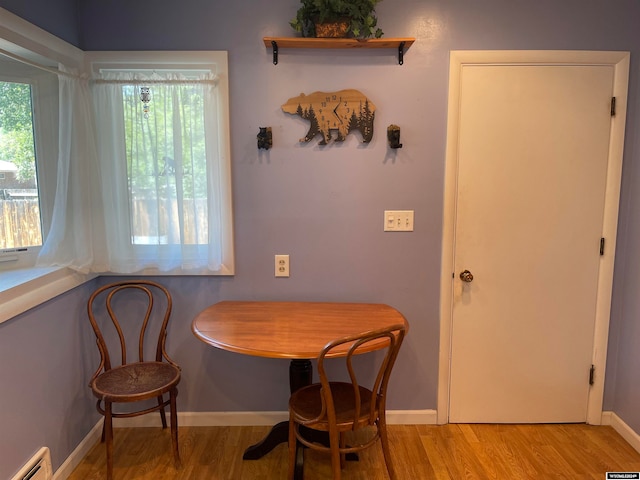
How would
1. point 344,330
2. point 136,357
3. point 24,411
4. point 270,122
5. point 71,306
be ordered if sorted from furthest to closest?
1. point 136,357
2. point 270,122
3. point 71,306
4. point 344,330
5. point 24,411

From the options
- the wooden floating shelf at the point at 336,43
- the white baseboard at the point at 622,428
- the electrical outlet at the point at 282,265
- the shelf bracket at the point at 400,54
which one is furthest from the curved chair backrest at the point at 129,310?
the white baseboard at the point at 622,428

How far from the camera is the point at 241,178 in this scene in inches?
89.0

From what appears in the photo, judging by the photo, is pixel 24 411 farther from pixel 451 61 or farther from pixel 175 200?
pixel 451 61

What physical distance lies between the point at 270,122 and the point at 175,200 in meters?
A: 0.64

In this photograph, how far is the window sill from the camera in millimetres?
1645

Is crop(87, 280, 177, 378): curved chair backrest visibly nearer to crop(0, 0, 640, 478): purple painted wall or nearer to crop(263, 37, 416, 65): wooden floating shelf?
crop(0, 0, 640, 478): purple painted wall

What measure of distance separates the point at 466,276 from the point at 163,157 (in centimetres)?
173

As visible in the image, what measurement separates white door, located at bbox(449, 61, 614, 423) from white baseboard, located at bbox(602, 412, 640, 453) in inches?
5.6

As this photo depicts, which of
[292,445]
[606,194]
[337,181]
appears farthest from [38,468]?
[606,194]

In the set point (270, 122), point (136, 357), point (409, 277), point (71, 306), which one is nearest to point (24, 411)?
point (71, 306)

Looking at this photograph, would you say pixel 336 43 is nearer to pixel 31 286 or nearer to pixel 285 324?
pixel 285 324

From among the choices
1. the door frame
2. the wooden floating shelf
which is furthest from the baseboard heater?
the wooden floating shelf

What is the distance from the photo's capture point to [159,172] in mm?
2166

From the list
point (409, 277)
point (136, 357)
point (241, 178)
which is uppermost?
point (241, 178)
